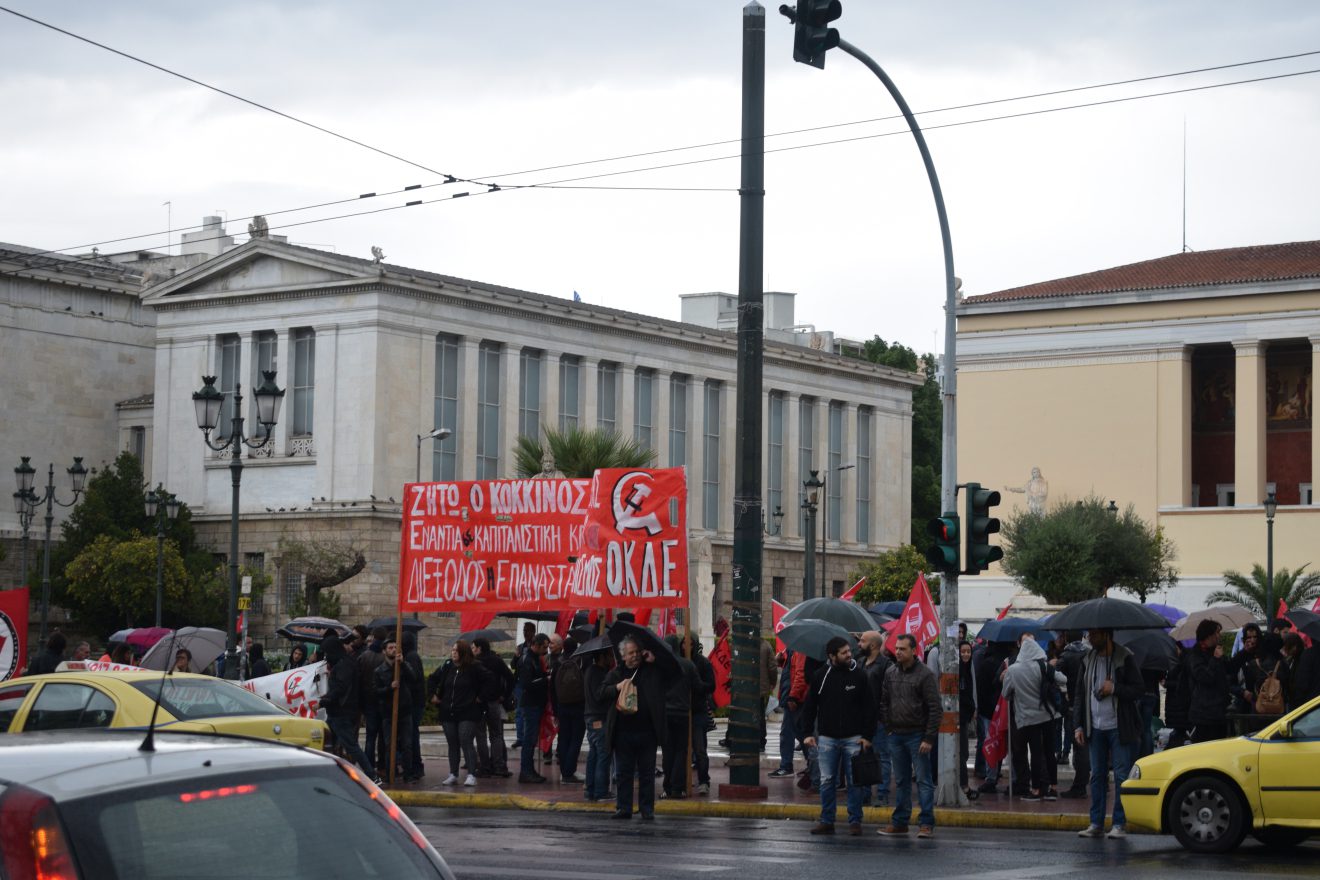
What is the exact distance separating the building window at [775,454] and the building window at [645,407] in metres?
6.71

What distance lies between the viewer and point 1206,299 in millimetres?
68125

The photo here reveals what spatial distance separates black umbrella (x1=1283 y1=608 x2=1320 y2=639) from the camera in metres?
20.1

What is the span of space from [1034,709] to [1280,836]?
16.7 feet

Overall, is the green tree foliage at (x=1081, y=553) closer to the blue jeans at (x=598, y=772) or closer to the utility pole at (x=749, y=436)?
the utility pole at (x=749, y=436)

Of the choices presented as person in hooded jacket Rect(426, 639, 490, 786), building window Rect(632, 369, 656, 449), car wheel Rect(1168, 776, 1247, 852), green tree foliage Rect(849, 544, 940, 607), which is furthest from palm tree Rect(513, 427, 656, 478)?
car wheel Rect(1168, 776, 1247, 852)

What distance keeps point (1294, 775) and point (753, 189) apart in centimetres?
898

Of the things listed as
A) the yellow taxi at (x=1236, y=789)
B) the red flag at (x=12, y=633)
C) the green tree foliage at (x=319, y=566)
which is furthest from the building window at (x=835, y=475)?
the yellow taxi at (x=1236, y=789)

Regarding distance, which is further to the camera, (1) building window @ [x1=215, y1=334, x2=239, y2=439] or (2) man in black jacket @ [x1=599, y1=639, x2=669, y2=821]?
(1) building window @ [x1=215, y1=334, x2=239, y2=439]

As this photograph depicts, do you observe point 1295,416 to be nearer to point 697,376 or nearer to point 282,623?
point 697,376

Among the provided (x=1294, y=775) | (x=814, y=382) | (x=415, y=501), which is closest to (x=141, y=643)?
(x=415, y=501)

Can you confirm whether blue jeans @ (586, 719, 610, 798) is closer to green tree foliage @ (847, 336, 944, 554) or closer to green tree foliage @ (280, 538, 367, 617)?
green tree foliage @ (280, 538, 367, 617)

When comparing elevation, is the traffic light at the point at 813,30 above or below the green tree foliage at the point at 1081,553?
above

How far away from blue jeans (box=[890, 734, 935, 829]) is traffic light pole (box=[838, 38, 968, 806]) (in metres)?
1.87

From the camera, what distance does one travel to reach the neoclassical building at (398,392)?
224 ft
